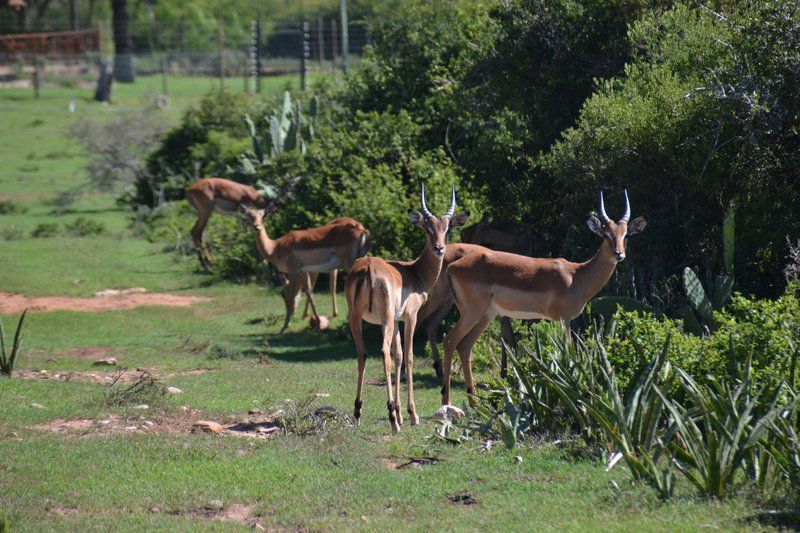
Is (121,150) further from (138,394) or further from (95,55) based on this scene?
(95,55)

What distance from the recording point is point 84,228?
848 inches

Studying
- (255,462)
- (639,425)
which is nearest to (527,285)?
(639,425)

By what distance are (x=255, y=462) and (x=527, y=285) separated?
3500mm

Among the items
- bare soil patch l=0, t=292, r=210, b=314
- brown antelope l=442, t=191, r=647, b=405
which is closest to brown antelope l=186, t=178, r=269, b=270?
bare soil patch l=0, t=292, r=210, b=314

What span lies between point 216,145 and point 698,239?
13.5 meters

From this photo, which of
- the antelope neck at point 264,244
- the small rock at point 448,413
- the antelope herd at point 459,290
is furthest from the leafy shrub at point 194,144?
the small rock at point 448,413

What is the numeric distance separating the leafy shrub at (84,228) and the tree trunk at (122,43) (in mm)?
19435

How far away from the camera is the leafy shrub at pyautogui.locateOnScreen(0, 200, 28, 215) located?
913 inches

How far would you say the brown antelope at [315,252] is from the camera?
1431 centimetres

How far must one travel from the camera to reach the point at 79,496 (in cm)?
713

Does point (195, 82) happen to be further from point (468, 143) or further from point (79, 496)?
point (79, 496)

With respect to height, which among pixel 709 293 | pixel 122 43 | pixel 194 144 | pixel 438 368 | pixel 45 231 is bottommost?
pixel 438 368

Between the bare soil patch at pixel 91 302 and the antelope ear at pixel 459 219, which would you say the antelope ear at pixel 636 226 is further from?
the bare soil patch at pixel 91 302

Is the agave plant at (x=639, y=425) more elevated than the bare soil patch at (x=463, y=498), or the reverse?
the agave plant at (x=639, y=425)
